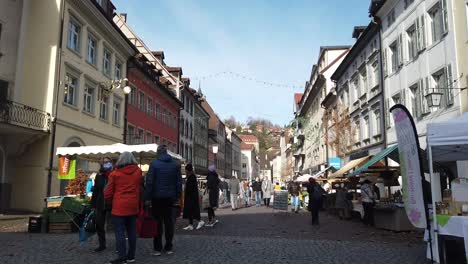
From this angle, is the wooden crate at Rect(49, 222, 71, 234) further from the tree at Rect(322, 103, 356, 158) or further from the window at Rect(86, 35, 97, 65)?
the tree at Rect(322, 103, 356, 158)

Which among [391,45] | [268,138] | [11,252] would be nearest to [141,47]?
[391,45]

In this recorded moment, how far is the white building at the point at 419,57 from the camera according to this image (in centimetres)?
1906

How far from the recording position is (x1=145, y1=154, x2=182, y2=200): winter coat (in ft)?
26.3

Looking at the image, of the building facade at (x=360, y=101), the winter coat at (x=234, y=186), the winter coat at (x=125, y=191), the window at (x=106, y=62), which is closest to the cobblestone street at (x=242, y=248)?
the winter coat at (x=125, y=191)

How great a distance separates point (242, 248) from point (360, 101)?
85.4 ft

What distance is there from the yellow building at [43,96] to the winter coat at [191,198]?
967 cm

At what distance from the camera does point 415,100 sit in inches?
915

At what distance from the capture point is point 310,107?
62.2 m

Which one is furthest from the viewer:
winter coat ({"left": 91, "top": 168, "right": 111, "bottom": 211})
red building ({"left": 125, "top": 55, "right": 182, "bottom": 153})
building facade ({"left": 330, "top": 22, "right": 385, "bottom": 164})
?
red building ({"left": 125, "top": 55, "right": 182, "bottom": 153})

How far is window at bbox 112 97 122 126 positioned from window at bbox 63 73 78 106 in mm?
6140

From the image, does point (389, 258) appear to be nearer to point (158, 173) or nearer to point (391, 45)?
point (158, 173)

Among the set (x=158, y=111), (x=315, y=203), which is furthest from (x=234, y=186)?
(x=158, y=111)

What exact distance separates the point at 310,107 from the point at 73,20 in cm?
4333

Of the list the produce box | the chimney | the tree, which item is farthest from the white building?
the chimney
